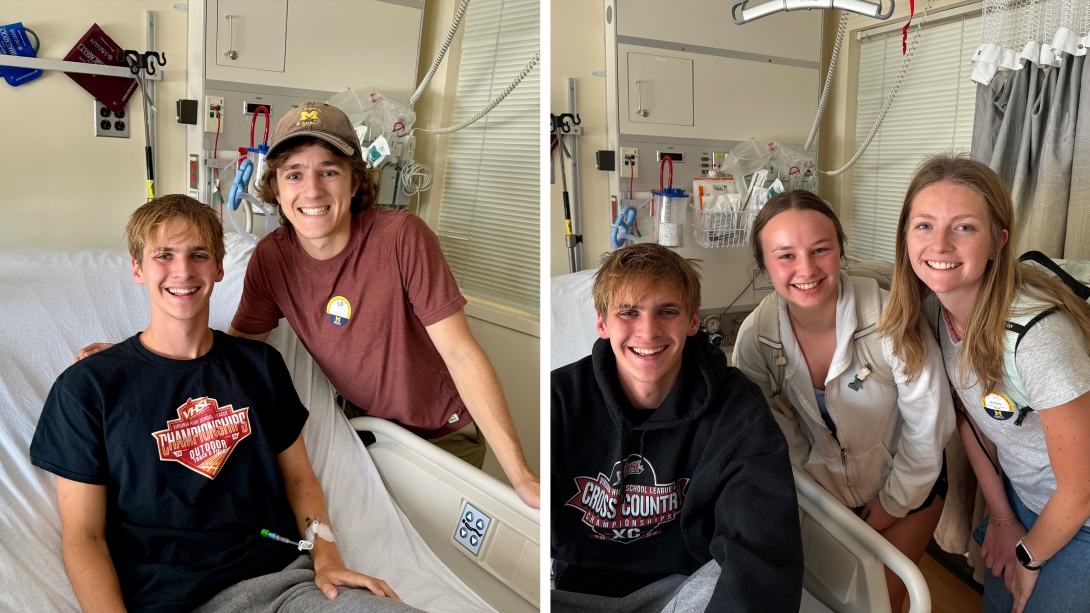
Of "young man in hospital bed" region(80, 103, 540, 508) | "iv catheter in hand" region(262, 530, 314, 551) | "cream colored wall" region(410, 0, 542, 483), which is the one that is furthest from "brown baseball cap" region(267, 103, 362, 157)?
"cream colored wall" region(410, 0, 542, 483)

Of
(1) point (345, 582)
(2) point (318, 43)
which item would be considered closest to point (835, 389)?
(1) point (345, 582)

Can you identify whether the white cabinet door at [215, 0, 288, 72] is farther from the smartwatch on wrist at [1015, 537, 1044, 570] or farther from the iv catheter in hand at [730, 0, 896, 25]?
the smartwatch on wrist at [1015, 537, 1044, 570]

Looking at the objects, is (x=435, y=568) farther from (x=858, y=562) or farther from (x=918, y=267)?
(x=918, y=267)

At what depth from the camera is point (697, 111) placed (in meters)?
1.32

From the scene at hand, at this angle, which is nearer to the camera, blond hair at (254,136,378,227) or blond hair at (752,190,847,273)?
blond hair at (752,190,847,273)

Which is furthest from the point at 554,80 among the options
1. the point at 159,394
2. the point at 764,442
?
the point at 159,394

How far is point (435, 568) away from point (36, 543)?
0.66 m

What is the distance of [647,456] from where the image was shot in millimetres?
938

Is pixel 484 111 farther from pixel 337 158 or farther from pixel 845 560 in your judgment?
pixel 845 560

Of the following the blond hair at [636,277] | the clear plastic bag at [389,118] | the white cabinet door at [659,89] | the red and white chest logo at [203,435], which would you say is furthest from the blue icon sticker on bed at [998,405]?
the clear plastic bag at [389,118]

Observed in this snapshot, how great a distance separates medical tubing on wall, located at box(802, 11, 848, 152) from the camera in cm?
130

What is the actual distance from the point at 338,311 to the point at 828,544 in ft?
3.35

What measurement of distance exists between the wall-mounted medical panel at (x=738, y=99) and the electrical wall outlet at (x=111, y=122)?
54.8 inches

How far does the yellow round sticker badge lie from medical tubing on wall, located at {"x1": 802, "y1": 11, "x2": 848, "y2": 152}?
0.51 m
